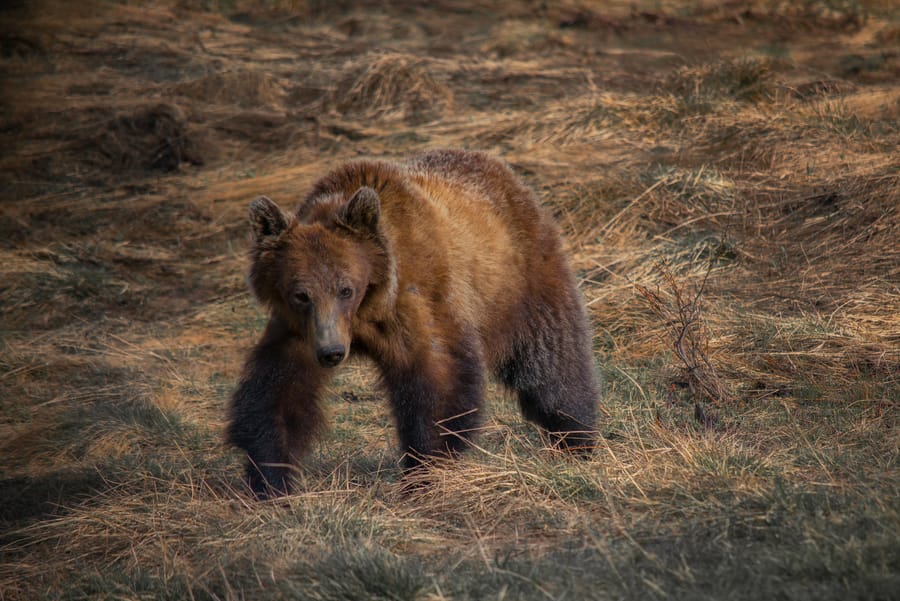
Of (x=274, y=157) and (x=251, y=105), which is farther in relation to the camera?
(x=251, y=105)

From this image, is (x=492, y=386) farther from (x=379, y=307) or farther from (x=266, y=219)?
(x=266, y=219)

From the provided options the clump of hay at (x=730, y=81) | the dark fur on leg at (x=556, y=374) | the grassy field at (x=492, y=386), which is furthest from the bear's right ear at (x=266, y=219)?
the clump of hay at (x=730, y=81)

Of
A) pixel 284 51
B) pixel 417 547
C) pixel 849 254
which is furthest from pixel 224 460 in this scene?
pixel 284 51

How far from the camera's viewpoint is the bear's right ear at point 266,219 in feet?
14.6

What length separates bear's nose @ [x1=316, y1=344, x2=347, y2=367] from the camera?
167 inches

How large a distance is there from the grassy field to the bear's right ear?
3.65ft

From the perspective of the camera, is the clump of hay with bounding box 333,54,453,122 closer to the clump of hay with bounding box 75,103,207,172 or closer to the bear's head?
the clump of hay with bounding box 75,103,207,172

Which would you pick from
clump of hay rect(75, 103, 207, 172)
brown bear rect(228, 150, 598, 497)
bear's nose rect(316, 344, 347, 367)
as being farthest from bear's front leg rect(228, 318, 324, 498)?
clump of hay rect(75, 103, 207, 172)

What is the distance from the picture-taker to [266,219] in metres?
4.48

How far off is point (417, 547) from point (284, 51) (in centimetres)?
1269

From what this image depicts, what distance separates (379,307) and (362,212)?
0.44 metres

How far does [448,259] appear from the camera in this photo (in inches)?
190

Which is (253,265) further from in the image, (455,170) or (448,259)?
(455,170)

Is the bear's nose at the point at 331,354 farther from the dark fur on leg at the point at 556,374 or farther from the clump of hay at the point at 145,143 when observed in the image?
the clump of hay at the point at 145,143
